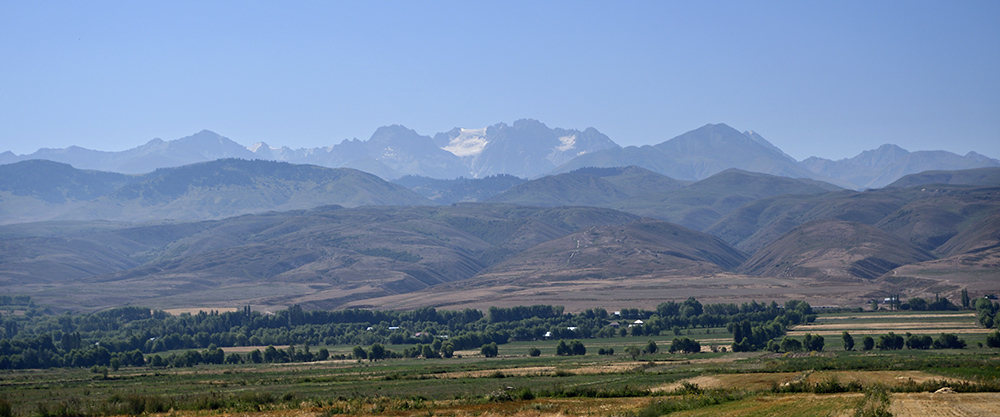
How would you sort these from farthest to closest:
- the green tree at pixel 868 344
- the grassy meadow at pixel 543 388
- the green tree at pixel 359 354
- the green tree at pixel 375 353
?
the green tree at pixel 359 354
the green tree at pixel 375 353
the green tree at pixel 868 344
the grassy meadow at pixel 543 388

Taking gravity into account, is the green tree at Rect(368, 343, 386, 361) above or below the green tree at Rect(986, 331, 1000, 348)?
above

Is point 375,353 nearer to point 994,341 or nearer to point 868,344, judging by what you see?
point 868,344

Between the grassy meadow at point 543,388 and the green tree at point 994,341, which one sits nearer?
the grassy meadow at point 543,388

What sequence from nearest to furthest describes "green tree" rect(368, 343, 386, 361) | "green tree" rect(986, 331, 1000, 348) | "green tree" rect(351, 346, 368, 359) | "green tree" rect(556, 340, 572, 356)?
"green tree" rect(986, 331, 1000, 348) < "green tree" rect(556, 340, 572, 356) < "green tree" rect(368, 343, 386, 361) < "green tree" rect(351, 346, 368, 359)

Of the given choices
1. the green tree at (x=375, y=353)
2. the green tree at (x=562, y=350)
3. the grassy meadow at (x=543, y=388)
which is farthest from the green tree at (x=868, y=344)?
the green tree at (x=375, y=353)

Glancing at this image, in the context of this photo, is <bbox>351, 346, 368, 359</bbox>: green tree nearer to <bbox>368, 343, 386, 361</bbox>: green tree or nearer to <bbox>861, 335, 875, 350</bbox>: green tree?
<bbox>368, 343, 386, 361</bbox>: green tree

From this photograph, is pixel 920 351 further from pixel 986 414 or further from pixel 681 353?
pixel 986 414

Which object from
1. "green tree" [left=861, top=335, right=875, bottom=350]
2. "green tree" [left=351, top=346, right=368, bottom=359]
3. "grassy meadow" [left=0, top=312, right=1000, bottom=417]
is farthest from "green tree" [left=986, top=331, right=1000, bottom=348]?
"green tree" [left=351, top=346, right=368, bottom=359]

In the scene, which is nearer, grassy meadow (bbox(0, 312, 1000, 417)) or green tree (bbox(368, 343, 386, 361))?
grassy meadow (bbox(0, 312, 1000, 417))

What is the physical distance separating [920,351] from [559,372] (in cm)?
5534

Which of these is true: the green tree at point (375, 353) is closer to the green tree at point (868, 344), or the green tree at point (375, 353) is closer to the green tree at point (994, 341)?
the green tree at point (868, 344)

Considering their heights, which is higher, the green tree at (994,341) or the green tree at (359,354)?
the green tree at (359,354)

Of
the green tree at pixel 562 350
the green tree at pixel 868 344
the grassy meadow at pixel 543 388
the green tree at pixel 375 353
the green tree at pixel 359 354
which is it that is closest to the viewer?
the grassy meadow at pixel 543 388

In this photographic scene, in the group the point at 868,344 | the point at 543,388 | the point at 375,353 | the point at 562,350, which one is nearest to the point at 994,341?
the point at 868,344
